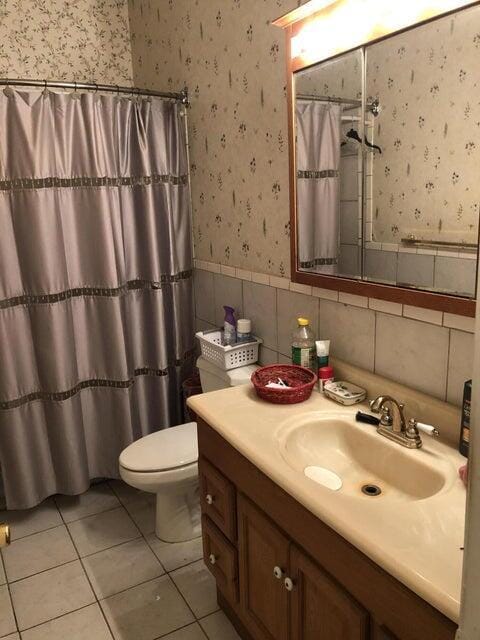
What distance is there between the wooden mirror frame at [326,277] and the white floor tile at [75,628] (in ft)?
4.55

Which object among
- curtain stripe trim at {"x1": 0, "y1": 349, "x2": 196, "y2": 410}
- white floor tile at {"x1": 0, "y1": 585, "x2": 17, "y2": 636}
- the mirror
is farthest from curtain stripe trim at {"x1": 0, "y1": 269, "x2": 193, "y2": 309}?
white floor tile at {"x1": 0, "y1": 585, "x2": 17, "y2": 636}

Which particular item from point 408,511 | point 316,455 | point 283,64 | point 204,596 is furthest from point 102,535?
point 283,64

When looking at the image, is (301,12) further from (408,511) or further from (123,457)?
(123,457)

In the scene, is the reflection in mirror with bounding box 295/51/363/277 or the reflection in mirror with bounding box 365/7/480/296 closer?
Result: the reflection in mirror with bounding box 365/7/480/296

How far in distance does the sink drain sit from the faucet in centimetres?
13

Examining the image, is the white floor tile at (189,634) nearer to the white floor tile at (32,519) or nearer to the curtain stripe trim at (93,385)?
the white floor tile at (32,519)

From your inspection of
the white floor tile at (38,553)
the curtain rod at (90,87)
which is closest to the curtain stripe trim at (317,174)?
the curtain rod at (90,87)

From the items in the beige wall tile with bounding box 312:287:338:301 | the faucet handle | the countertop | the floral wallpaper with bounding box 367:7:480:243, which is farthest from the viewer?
the beige wall tile with bounding box 312:287:338:301

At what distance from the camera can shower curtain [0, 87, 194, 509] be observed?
210 centimetres

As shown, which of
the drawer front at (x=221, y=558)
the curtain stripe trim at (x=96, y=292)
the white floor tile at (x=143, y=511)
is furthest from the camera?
the white floor tile at (x=143, y=511)

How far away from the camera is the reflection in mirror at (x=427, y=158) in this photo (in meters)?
1.22

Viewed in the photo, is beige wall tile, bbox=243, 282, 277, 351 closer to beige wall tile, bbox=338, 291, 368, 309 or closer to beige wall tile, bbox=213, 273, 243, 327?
beige wall tile, bbox=213, 273, 243, 327

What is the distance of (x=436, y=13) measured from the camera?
4.05 feet

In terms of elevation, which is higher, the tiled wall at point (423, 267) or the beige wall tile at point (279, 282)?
the tiled wall at point (423, 267)
